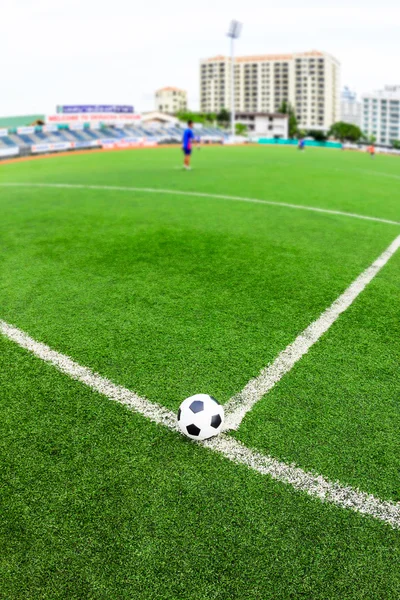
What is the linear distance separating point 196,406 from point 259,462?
0.53 meters

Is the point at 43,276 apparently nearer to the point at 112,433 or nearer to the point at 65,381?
the point at 65,381

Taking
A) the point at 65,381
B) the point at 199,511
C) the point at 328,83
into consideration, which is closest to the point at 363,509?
the point at 199,511

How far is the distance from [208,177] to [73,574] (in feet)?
49.4

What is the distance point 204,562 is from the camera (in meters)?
2.31

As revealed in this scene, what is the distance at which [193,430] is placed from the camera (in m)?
3.12

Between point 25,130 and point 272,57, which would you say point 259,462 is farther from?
point 272,57

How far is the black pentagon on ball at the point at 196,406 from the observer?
3141mm

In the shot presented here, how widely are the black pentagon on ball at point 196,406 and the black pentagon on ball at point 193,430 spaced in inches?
3.7

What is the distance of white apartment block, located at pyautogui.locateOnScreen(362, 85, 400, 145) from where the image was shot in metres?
187

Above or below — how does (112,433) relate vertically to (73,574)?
above

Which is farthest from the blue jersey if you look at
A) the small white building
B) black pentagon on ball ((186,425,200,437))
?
the small white building

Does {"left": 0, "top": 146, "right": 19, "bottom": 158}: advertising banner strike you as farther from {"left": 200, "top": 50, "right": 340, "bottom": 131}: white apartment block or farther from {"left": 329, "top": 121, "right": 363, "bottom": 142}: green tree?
{"left": 200, "top": 50, "right": 340, "bottom": 131}: white apartment block

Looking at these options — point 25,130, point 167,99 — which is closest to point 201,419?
point 25,130

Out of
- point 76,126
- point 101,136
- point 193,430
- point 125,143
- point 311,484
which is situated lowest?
point 311,484
